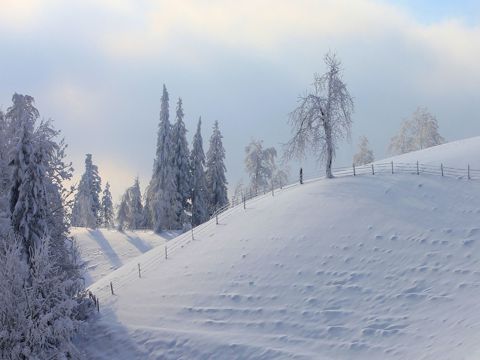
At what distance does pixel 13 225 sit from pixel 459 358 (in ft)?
71.0

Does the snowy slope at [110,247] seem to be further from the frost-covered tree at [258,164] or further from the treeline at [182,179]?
the frost-covered tree at [258,164]

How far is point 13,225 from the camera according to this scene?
2762cm

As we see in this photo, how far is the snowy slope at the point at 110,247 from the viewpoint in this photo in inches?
2039

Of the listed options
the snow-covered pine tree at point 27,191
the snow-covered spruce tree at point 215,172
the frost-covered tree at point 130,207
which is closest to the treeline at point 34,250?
the snow-covered pine tree at point 27,191

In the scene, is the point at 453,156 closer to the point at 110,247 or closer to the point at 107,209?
the point at 110,247

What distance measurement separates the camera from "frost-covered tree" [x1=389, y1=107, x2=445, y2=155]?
7519cm

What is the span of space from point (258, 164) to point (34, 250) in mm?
46103

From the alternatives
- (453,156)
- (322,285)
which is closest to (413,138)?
(453,156)

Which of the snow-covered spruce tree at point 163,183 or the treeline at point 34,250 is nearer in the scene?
the treeline at point 34,250

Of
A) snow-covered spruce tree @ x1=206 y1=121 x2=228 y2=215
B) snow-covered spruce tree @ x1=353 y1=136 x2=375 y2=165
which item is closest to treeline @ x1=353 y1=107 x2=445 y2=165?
snow-covered spruce tree @ x1=353 y1=136 x2=375 y2=165

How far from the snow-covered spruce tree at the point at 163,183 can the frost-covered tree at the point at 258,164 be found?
492 inches

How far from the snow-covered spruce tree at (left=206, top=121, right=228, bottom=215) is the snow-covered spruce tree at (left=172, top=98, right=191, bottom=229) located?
3.56 metres

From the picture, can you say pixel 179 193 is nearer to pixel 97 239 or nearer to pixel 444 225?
pixel 97 239

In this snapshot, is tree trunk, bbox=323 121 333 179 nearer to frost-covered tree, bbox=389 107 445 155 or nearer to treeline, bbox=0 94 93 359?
treeline, bbox=0 94 93 359
